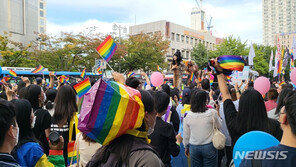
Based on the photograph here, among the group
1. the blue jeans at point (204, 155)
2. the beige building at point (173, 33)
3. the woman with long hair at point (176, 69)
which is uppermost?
the beige building at point (173, 33)

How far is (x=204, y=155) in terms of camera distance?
3961 mm

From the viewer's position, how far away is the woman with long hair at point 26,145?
235 cm

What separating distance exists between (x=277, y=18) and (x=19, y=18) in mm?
172590

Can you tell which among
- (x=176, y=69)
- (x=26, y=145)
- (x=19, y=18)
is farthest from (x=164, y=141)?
(x=19, y=18)

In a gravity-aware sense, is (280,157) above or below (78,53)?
below

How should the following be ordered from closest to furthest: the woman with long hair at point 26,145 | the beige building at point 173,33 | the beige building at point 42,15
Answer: the woman with long hair at point 26,145 < the beige building at point 173,33 < the beige building at point 42,15

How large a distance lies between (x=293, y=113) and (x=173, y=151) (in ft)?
6.73

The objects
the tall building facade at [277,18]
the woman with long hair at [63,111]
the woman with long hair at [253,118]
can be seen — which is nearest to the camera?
the woman with long hair at [253,118]

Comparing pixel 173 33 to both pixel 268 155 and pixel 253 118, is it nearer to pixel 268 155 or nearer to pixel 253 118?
pixel 253 118

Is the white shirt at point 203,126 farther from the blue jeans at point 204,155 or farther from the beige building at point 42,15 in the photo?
the beige building at point 42,15

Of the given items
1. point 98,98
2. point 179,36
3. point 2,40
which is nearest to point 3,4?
point 2,40

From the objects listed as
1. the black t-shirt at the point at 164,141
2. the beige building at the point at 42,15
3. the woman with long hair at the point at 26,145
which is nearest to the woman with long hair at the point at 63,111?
the woman with long hair at the point at 26,145

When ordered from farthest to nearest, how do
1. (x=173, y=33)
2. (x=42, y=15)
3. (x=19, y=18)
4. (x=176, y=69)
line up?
1. (x=42, y=15)
2. (x=173, y=33)
3. (x=19, y=18)
4. (x=176, y=69)

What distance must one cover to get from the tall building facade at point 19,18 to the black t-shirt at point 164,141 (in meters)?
33.7
